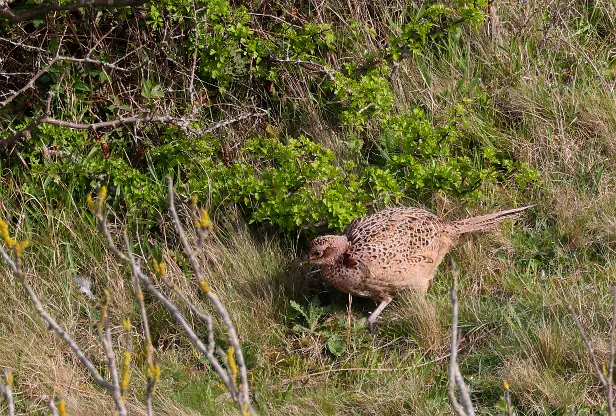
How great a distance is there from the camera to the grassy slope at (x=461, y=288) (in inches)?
181

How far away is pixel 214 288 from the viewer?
541cm

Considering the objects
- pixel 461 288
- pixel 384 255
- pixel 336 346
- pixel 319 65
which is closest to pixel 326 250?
pixel 384 255

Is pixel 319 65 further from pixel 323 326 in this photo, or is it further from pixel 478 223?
pixel 323 326

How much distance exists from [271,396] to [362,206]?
Result: 1363mm

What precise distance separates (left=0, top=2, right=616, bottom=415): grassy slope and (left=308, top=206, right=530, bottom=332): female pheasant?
0.13 metres

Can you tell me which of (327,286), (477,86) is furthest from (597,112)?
(327,286)

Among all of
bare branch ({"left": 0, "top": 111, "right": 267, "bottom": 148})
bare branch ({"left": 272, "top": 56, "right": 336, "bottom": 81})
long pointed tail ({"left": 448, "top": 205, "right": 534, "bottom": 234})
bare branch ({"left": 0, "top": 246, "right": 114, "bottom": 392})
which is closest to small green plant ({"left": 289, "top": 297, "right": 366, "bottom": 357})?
long pointed tail ({"left": 448, "top": 205, "right": 534, "bottom": 234})

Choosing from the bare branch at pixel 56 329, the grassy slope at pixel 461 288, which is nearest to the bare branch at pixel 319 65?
the grassy slope at pixel 461 288

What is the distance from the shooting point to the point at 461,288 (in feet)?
17.2

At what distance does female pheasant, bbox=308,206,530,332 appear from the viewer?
5195 millimetres

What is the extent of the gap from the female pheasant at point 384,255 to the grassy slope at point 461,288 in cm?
13

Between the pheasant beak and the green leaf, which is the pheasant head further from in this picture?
the green leaf

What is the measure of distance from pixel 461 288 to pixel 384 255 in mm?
496

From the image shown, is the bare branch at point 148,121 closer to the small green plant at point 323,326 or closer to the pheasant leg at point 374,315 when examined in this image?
the small green plant at point 323,326
